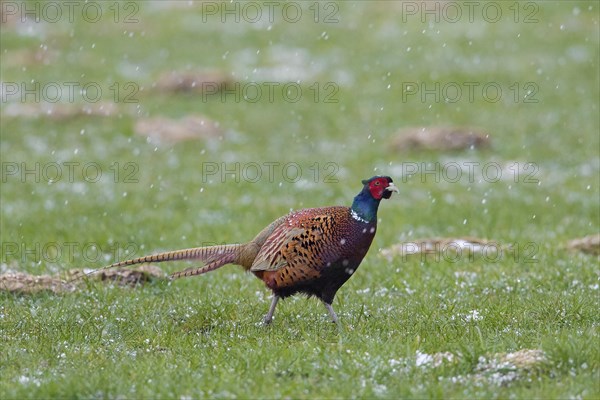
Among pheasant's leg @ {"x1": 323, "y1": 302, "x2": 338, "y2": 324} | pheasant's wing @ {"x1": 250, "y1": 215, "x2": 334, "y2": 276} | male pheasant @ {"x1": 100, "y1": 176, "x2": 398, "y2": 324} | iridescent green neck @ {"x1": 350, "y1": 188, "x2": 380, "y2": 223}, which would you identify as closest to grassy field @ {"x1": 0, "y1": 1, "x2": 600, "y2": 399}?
pheasant's leg @ {"x1": 323, "y1": 302, "x2": 338, "y2": 324}

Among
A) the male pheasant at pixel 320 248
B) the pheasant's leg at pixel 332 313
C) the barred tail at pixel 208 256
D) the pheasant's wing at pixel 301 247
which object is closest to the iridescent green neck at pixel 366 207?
the male pheasant at pixel 320 248

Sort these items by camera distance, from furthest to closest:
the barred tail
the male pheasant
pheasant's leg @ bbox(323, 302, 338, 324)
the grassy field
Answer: the barred tail < pheasant's leg @ bbox(323, 302, 338, 324) < the male pheasant < the grassy field

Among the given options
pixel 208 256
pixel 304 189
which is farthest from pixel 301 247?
pixel 304 189

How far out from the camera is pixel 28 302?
10352mm

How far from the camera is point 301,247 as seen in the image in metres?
9.09

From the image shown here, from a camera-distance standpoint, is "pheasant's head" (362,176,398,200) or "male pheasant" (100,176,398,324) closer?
"male pheasant" (100,176,398,324)

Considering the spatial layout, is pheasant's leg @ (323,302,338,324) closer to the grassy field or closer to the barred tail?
the grassy field

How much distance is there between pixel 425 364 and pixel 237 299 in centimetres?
363

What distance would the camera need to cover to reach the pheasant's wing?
904 centimetres

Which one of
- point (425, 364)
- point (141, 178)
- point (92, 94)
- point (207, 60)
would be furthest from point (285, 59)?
point (425, 364)

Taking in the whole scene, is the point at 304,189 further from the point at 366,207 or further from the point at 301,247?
the point at 301,247

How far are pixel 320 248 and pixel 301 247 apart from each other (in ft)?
0.63

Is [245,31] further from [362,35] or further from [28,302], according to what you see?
[28,302]

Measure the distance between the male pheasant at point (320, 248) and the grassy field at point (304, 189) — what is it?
1.45ft
